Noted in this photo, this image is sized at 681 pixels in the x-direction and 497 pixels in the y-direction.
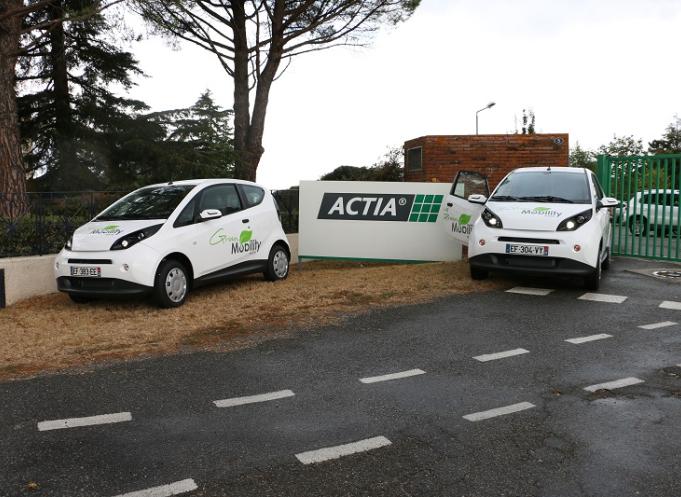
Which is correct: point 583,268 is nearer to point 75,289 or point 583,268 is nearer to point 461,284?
point 461,284

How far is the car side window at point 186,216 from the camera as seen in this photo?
8.36 meters

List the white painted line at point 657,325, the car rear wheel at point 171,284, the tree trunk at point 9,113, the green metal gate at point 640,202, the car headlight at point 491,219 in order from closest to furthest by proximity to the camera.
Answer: the white painted line at point 657,325
the car rear wheel at point 171,284
the car headlight at point 491,219
the green metal gate at point 640,202
the tree trunk at point 9,113

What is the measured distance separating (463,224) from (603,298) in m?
3.67

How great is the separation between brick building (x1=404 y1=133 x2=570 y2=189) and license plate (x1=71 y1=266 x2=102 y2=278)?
11445 millimetres

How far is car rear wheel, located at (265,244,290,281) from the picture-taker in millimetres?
10234

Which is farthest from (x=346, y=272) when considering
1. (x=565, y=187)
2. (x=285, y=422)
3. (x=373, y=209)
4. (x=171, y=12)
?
(x=171, y=12)

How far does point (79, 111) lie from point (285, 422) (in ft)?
77.9

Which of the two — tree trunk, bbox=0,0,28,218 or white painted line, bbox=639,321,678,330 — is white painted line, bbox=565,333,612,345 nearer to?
white painted line, bbox=639,321,678,330

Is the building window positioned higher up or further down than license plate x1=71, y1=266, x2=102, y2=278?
higher up

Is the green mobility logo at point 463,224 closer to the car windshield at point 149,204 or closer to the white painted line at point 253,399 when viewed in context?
the car windshield at point 149,204

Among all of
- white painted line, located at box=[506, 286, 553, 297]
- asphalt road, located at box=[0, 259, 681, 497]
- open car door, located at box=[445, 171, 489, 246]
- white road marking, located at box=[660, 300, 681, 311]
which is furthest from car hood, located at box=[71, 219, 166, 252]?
white road marking, located at box=[660, 300, 681, 311]

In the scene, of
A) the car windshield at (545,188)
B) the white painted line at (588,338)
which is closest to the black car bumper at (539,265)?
the car windshield at (545,188)

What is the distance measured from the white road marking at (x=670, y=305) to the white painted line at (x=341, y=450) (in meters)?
5.82

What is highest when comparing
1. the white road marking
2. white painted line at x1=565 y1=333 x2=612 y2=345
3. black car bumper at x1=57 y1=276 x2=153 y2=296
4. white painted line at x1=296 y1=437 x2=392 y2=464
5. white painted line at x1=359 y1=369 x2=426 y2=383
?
black car bumper at x1=57 y1=276 x2=153 y2=296
